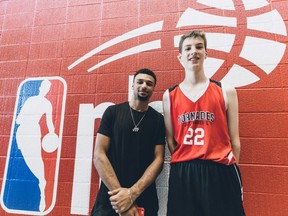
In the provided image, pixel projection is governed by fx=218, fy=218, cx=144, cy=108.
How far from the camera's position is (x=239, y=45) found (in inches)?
62.6

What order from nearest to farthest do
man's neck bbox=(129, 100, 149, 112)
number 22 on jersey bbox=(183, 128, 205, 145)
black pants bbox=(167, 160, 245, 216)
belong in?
black pants bbox=(167, 160, 245, 216) → number 22 on jersey bbox=(183, 128, 205, 145) → man's neck bbox=(129, 100, 149, 112)

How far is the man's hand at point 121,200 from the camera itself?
3.78 feet

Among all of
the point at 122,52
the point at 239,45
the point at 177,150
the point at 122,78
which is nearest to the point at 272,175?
the point at 177,150

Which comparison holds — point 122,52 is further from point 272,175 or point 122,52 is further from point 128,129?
point 272,175

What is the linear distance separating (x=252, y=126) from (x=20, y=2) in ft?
7.52

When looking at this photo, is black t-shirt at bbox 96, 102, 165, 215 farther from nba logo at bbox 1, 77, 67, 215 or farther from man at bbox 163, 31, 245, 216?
nba logo at bbox 1, 77, 67, 215

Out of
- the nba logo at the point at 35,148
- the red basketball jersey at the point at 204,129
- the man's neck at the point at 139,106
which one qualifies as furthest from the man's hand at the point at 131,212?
the nba logo at the point at 35,148

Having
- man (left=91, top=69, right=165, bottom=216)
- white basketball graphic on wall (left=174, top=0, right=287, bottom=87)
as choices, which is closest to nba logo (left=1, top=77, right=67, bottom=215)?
man (left=91, top=69, right=165, bottom=216)

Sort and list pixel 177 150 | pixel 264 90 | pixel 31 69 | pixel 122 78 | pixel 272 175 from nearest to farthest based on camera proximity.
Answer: pixel 177 150 → pixel 272 175 → pixel 264 90 → pixel 122 78 → pixel 31 69

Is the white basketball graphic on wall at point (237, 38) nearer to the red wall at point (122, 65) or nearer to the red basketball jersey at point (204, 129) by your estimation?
the red wall at point (122, 65)

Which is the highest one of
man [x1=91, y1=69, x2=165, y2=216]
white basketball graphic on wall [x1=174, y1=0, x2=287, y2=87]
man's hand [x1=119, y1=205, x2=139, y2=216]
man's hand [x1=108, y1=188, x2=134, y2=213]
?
white basketball graphic on wall [x1=174, y1=0, x2=287, y2=87]

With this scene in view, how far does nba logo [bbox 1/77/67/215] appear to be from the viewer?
163 cm

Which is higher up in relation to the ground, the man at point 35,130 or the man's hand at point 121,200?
the man at point 35,130

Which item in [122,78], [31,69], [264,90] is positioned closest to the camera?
[264,90]
